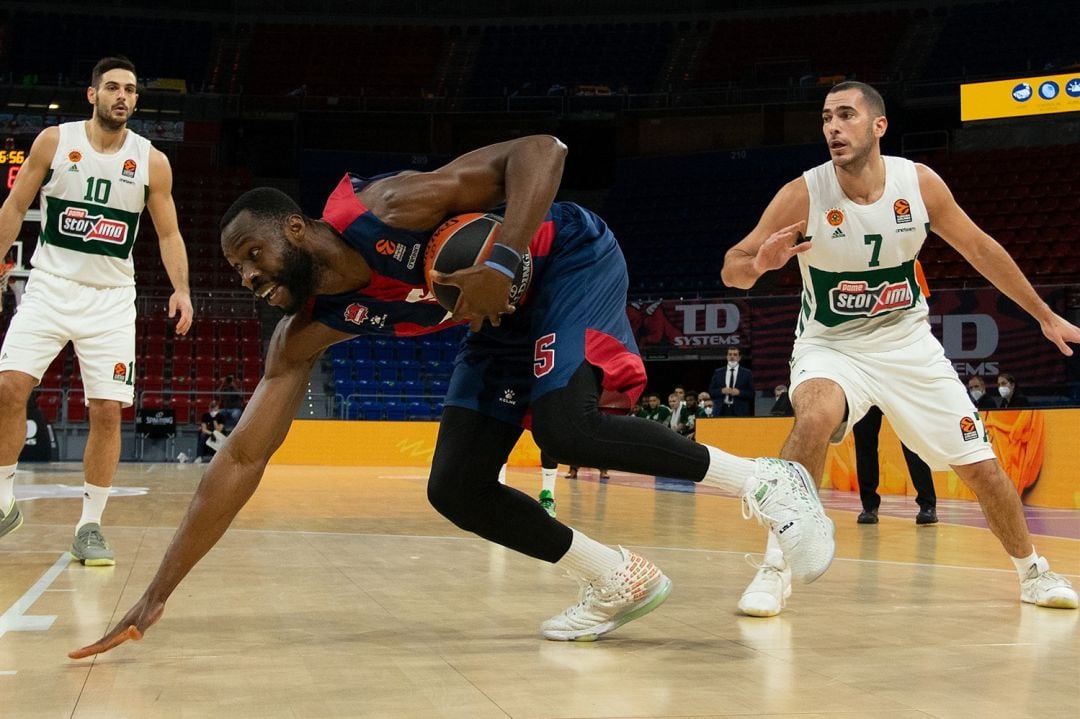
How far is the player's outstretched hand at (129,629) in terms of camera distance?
9.48 feet

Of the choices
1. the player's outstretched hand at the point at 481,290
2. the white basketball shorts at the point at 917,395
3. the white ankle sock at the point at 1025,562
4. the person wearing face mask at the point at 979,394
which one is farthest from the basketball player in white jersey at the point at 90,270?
the person wearing face mask at the point at 979,394

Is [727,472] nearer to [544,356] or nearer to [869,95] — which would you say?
[544,356]

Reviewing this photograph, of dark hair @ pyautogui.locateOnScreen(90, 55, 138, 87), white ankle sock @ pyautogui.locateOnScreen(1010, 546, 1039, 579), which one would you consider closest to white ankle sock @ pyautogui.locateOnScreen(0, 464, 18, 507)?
dark hair @ pyautogui.locateOnScreen(90, 55, 138, 87)

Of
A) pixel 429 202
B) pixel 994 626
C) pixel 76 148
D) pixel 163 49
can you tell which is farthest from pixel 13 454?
pixel 163 49

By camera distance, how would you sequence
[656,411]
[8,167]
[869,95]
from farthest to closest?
[656,411], [8,167], [869,95]

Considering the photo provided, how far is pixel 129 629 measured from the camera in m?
2.92

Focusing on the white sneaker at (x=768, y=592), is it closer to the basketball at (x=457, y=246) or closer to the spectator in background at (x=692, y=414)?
the basketball at (x=457, y=246)

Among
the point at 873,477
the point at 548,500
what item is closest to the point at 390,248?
the point at 548,500

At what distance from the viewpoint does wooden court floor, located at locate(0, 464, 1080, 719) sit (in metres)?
2.58

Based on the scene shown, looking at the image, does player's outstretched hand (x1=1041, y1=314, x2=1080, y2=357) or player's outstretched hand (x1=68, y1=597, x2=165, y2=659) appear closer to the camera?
player's outstretched hand (x1=68, y1=597, x2=165, y2=659)

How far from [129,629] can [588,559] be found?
1.33 metres

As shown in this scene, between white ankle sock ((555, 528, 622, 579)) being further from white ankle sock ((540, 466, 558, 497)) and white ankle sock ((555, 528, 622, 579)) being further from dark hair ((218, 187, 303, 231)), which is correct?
white ankle sock ((540, 466, 558, 497))

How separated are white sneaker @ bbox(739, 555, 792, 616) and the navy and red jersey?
1.32m

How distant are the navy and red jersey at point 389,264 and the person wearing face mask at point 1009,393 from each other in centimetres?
1147
